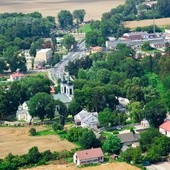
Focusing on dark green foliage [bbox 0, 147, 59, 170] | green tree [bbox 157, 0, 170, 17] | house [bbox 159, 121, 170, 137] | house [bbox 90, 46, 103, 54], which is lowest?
dark green foliage [bbox 0, 147, 59, 170]

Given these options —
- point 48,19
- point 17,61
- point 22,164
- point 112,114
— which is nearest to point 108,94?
point 112,114

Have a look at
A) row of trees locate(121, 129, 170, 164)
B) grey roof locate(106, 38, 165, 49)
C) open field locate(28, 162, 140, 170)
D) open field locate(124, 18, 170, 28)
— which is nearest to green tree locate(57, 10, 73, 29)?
open field locate(124, 18, 170, 28)

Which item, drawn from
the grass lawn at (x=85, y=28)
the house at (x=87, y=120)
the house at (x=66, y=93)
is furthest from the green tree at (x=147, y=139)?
the grass lawn at (x=85, y=28)

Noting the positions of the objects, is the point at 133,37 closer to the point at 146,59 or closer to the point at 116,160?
the point at 146,59

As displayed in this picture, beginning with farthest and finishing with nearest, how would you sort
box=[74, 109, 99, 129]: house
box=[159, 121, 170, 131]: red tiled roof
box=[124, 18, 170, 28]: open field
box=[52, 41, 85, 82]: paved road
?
box=[124, 18, 170, 28]: open field < box=[52, 41, 85, 82]: paved road < box=[74, 109, 99, 129]: house < box=[159, 121, 170, 131]: red tiled roof

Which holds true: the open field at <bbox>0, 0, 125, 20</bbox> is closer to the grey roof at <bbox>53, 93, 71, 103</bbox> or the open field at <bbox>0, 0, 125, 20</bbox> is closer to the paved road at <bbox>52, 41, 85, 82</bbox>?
the paved road at <bbox>52, 41, 85, 82</bbox>

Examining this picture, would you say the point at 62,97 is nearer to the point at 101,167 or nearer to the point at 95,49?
the point at 101,167
